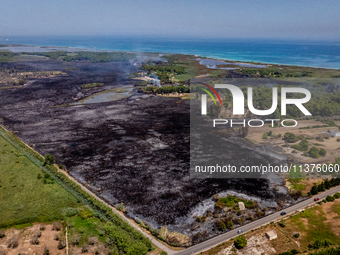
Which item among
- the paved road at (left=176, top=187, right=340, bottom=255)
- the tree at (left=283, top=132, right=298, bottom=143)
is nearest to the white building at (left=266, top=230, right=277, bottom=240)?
the paved road at (left=176, top=187, right=340, bottom=255)

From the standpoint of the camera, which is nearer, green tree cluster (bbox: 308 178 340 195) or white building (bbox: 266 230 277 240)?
white building (bbox: 266 230 277 240)

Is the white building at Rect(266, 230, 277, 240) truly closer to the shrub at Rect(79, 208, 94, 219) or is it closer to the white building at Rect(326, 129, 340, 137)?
the shrub at Rect(79, 208, 94, 219)

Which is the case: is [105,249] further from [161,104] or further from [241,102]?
[161,104]

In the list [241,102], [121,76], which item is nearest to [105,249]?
[241,102]

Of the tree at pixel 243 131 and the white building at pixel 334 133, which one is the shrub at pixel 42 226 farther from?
the white building at pixel 334 133

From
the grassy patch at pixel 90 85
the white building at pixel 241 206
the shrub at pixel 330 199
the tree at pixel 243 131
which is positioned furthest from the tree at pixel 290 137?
the grassy patch at pixel 90 85
